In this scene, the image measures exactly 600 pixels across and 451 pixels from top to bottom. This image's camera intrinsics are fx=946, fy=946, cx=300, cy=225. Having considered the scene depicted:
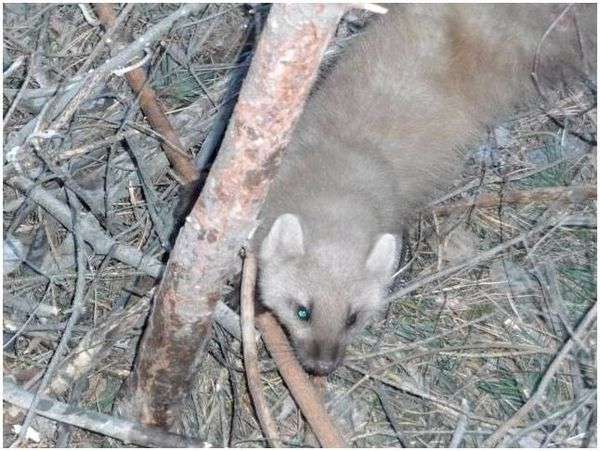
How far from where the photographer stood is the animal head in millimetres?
4359

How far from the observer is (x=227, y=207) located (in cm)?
336

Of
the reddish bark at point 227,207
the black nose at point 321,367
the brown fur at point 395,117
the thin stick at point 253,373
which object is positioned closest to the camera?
the reddish bark at point 227,207

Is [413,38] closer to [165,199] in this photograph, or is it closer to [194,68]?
[194,68]

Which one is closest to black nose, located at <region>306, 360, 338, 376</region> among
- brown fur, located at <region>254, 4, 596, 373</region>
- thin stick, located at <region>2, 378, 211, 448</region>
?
brown fur, located at <region>254, 4, 596, 373</region>

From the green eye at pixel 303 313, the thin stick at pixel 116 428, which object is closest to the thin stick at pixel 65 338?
the thin stick at pixel 116 428

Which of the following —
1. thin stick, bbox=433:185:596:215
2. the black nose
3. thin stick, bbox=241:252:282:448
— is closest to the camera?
thin stick, bbox=241:252:282:448

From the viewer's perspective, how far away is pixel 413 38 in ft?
16.5

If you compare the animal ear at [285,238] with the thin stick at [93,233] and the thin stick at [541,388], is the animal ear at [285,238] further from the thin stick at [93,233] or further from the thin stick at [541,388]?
the thin stick at [541,388]

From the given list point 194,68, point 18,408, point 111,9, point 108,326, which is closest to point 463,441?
point 108,326

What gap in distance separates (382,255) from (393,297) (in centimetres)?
23

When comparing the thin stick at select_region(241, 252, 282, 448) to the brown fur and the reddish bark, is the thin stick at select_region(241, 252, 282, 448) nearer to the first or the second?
the reddish bark

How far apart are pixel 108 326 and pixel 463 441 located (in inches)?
67.6

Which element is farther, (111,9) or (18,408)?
(111,9)

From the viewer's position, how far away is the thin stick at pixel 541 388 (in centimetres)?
374
